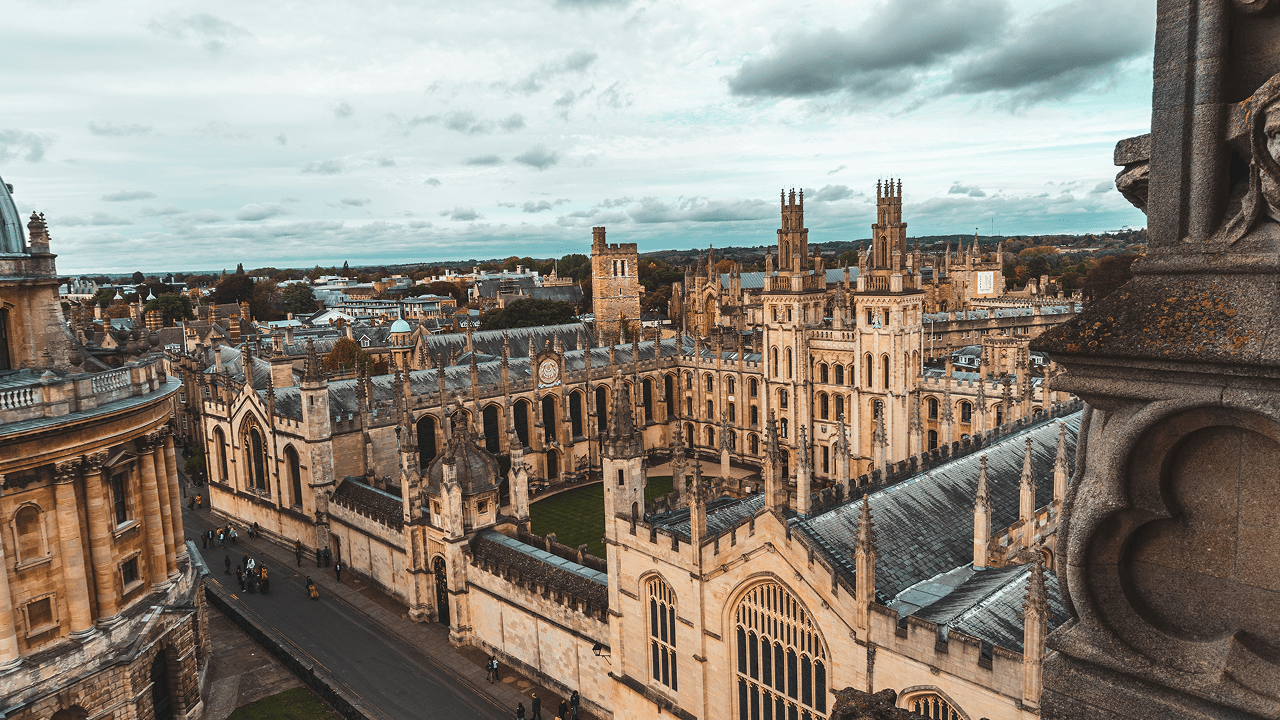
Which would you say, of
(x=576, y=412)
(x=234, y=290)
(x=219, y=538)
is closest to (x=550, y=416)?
(x=576, y=412)

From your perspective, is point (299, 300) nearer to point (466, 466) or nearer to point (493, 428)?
point (493, 428)

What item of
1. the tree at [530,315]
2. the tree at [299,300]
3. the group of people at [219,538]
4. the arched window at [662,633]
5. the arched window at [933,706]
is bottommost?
the group of people at [219,538]

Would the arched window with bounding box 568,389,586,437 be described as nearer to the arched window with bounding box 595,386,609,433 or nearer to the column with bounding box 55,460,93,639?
the arched window with bounding box 595,386,609,433

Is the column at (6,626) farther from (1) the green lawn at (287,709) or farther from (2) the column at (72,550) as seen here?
(1) the green lawn at (287,709)

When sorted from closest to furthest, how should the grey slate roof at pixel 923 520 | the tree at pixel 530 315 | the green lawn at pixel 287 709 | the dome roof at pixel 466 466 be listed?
the grey slate roof at pixel 923 520 < the green lawn at pixel 287 709 < the dome roof at pixel 466 466 < the tree at pixel 530 315

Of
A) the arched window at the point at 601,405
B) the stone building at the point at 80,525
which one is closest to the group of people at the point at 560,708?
the stone building at the point at 80,525

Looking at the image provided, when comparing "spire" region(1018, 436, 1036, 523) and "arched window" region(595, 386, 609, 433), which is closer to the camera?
"spire" region(1018, 436, 1036, 523)

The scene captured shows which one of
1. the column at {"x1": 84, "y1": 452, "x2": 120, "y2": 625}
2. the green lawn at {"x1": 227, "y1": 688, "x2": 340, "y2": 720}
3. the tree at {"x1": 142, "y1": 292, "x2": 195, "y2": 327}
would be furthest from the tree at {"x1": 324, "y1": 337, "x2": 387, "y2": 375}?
the tree at {"x1": 142, "y1": 292, "x2": 195, "y2": 327}
